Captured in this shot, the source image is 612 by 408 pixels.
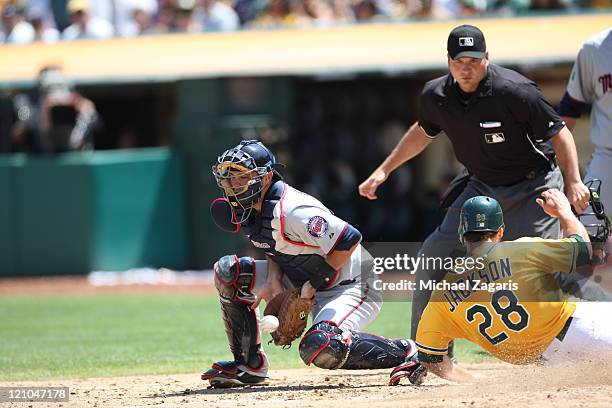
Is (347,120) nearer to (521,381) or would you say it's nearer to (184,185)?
(184,185)

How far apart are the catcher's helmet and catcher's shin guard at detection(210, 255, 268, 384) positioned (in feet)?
4.59

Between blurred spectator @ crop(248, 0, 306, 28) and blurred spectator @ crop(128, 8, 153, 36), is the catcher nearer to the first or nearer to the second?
blurred spectator @ crop(248, 0, 306, 28)

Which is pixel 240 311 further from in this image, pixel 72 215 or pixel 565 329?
pixel 72 215

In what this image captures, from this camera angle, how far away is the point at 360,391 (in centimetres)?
604

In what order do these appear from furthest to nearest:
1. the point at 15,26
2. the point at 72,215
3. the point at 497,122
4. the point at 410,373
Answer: the point at 15,26 → the point at 72,215 → the point at 497,122 → the point at 410,373

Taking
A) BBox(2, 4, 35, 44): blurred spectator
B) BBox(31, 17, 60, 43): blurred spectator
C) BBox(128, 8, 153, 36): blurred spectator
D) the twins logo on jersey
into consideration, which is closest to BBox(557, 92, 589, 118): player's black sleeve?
the twins logo on jersey

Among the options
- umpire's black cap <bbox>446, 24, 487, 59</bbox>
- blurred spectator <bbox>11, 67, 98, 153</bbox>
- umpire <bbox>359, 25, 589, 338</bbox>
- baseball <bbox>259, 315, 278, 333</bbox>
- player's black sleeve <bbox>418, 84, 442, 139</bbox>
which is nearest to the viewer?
baseball <bbox>259, 315, 278, 333</bbox>

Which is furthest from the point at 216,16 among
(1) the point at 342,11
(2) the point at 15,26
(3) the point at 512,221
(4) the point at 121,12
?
(3) the point at 512,221

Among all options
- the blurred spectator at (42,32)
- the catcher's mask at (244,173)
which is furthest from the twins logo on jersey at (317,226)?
the blurred spectator at (42,32)

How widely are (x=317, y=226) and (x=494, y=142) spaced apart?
123cm

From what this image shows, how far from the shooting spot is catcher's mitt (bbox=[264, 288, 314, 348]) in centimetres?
617

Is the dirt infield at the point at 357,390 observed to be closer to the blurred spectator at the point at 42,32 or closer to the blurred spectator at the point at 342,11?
the blurred spectator at the point at 342,11

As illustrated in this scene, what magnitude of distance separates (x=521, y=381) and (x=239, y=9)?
11547mm

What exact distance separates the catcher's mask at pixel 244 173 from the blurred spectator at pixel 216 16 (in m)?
10.2
